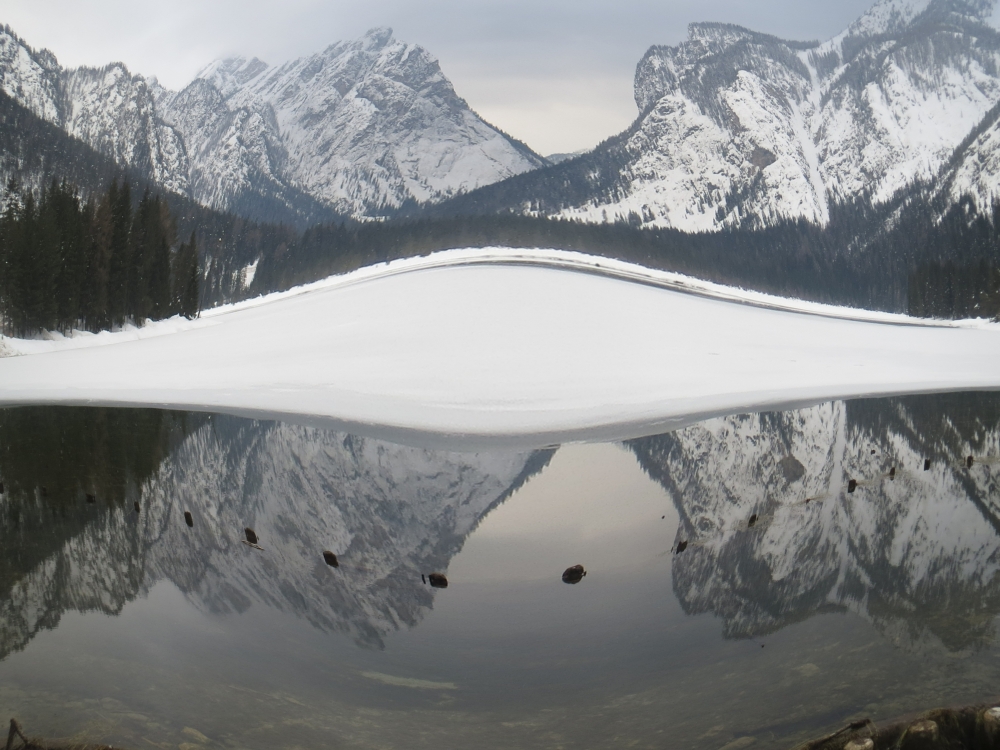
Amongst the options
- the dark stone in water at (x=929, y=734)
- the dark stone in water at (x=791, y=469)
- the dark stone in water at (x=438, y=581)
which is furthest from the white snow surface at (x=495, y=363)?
the dark stone in water at (x=929, y=734)

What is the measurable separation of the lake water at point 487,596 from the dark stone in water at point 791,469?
0.43 ft

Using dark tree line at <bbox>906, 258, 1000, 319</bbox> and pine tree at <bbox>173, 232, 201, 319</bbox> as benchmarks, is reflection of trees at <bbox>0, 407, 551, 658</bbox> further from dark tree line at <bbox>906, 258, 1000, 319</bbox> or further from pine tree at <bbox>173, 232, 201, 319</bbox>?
dark tree line at <bbox>906, 258, 1000, 319</bbox>

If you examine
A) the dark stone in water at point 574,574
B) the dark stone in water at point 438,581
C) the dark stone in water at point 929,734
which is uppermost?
the dark stone in water at point 438,581

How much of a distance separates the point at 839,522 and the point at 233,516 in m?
12.7

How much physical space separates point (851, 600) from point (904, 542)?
4.07m

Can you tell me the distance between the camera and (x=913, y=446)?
2681 centimetres

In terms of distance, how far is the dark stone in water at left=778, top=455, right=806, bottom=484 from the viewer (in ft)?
75.0

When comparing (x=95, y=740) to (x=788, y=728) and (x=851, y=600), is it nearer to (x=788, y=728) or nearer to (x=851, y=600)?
(x=788, y=728)

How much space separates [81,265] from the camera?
69.4 m

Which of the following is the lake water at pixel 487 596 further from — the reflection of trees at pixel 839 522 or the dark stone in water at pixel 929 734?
the dark stone in water at pixel 929 734

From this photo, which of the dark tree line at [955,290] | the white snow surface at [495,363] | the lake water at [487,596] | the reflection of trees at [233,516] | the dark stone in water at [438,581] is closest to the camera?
the lake water at [487,596]

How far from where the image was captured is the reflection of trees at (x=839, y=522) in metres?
12.7

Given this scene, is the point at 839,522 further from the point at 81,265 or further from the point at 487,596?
A: the point at 81,265

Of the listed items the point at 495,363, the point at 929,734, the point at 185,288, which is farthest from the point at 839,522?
the point at 185,288
